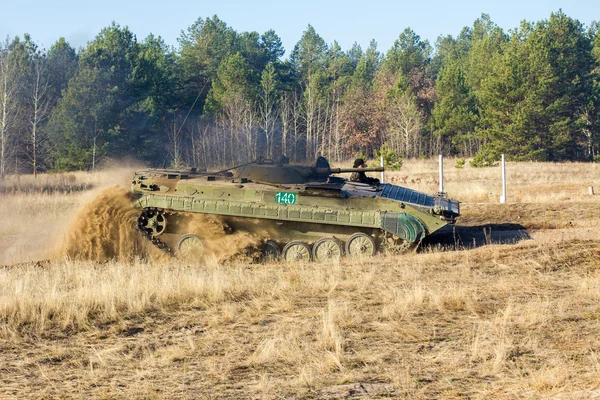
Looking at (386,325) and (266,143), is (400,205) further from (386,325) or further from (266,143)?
(266,143)

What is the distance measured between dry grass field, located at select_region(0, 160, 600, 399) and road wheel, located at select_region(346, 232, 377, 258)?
543 mm

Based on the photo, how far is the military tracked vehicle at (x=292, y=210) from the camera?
14.2 metres

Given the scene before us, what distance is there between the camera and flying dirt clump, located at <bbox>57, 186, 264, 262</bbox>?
1484 centimetres

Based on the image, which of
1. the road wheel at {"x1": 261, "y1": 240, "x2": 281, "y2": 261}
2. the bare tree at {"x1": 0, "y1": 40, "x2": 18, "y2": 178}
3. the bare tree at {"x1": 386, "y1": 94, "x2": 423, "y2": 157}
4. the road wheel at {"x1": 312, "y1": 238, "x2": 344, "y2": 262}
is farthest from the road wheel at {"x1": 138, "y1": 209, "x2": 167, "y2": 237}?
the bare tree at {"x1": 386, "y1": 94, "x2": 423, "y2": 157}

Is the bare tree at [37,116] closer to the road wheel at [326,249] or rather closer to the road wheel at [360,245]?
the road wheel at [326,249]

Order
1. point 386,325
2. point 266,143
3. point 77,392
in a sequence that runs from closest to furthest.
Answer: point 77,392 < point 386,325 < point 266,143

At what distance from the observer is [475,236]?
57.3ft

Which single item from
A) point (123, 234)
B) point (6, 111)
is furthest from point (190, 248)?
point (6, 111)

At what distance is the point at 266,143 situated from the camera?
41781mm

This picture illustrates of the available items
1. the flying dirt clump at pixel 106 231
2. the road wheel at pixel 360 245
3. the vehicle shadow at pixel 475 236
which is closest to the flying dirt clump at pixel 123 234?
the flying dirt clump at pixel 106 231

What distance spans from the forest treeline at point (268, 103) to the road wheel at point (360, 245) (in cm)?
1157

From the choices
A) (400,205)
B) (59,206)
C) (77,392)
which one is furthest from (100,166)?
(77,392)

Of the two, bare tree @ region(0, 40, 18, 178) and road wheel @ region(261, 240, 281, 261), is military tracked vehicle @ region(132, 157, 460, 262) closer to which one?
road wheel @ region(261, 240, 281, 261)

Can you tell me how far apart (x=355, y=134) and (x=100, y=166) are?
2935 cm
